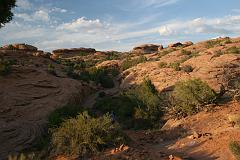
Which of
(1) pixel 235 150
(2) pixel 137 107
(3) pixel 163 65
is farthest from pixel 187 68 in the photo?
(1) pixel 235 150

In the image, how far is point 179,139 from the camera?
13.4 metres

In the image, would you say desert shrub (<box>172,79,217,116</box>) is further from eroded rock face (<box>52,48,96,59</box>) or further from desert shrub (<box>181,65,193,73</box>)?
eroded rock face (<box>52,48,96,59</box>)

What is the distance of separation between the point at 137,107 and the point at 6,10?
863 cm

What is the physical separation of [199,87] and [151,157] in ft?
23.3

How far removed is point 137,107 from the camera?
2047 cm

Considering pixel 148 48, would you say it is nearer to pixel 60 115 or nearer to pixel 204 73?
pixel 204 73

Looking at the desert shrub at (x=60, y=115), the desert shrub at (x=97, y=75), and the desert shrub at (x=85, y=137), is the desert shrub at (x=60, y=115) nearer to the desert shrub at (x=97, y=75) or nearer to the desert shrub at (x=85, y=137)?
the desert shrub at (x=85, y=137)

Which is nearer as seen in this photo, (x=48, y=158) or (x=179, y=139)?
(x=48, y=158)

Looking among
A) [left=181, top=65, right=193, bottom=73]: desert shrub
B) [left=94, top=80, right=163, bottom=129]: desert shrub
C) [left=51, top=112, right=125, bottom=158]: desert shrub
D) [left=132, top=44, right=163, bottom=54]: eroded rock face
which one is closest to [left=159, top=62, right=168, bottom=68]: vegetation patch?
[left=181, top=65, right=193, bottom=73]: desert shrub

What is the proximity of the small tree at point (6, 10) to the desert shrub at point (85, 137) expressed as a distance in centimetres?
926

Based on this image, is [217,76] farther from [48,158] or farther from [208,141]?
[48,158]

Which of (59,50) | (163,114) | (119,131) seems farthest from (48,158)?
(59,50)

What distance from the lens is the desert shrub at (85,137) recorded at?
36.6ft

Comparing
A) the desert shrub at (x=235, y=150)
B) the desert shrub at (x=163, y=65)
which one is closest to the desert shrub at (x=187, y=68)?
the desert shrub at (x=163, y=65)
